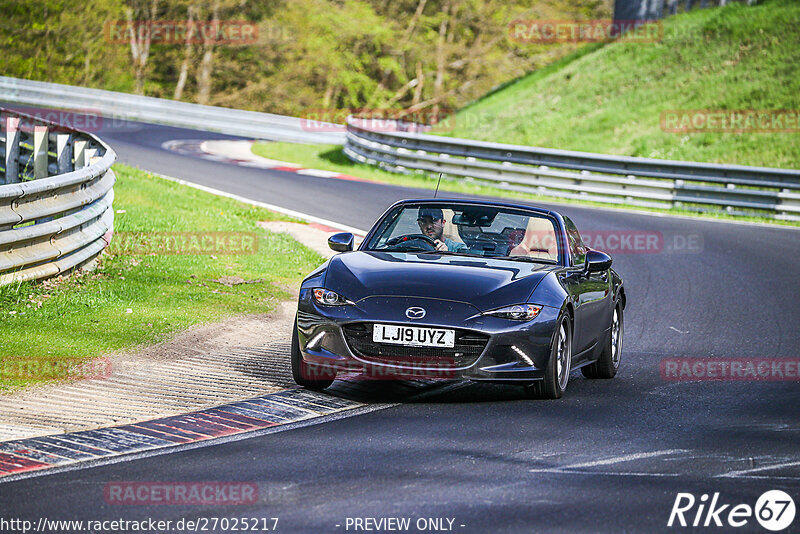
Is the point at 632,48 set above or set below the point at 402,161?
above

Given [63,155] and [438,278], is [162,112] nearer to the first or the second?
[63,155]

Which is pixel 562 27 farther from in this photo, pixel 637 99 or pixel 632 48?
pixel 637 99

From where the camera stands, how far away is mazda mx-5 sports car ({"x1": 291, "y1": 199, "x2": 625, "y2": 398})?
7.43 metres

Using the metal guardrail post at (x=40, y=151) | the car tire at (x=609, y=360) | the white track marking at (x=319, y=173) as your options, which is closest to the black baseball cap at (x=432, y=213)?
the car tire at (x=609, y=360)

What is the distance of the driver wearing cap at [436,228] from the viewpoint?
8656 mm

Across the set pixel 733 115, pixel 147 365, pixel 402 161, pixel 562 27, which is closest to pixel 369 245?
pixel 147 365

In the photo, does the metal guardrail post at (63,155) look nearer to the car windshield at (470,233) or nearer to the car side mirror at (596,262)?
the car windshield at (470,233)

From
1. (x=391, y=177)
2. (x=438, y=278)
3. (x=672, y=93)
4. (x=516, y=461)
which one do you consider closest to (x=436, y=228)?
(x=438, y=278)

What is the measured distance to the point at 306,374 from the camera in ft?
25.8

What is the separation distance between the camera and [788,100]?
32.1 meters

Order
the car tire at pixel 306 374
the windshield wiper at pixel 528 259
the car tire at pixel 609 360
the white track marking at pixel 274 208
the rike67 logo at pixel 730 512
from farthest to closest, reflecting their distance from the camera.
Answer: the white track marking at pixel 274 208 → the car tire at pixel 609 360 → the windshield wiper at pixel 528 259 → the car tire at pixel 306 374 → the rike67 logo at pixel 730 512

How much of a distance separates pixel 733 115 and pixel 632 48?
836 cm

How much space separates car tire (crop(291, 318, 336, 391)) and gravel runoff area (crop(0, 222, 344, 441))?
0.78 feet

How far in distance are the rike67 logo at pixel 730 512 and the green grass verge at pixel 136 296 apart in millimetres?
4521
